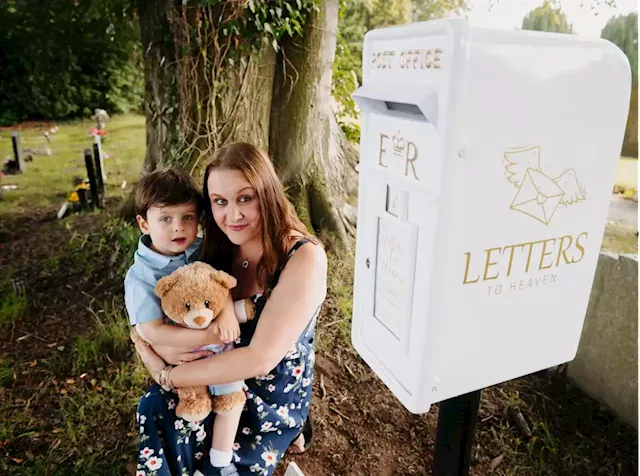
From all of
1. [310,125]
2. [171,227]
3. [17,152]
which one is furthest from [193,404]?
[17,152]

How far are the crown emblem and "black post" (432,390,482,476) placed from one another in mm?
Answer: 566

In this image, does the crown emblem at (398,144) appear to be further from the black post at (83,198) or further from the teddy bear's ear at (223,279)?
the black post at (83,198)

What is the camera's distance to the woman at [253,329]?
4.56 feet

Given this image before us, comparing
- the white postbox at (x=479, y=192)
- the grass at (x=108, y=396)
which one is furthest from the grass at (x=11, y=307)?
the white postbox at (x=479, y=192)

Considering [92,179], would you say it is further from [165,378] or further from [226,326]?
[226,326]

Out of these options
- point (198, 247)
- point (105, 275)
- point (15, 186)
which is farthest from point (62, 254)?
point (198, 247)

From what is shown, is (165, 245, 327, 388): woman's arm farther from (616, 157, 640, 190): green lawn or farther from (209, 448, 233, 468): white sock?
(616, 157, 640, 190): green lawn

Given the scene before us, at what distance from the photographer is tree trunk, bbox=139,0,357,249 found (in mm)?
2305

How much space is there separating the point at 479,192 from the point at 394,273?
0.26 metres

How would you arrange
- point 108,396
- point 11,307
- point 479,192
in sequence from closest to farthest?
point 479,192 < point 108,396 < point 11,307

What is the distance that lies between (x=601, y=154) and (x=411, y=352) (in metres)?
0.55

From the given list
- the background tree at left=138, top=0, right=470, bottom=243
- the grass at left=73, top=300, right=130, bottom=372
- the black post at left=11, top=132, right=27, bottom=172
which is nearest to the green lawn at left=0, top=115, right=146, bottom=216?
the black post at left=11, top=132, right=27, bottom=172

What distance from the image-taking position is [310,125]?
95.6 inches

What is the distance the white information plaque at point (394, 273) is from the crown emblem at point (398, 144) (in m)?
0.13
